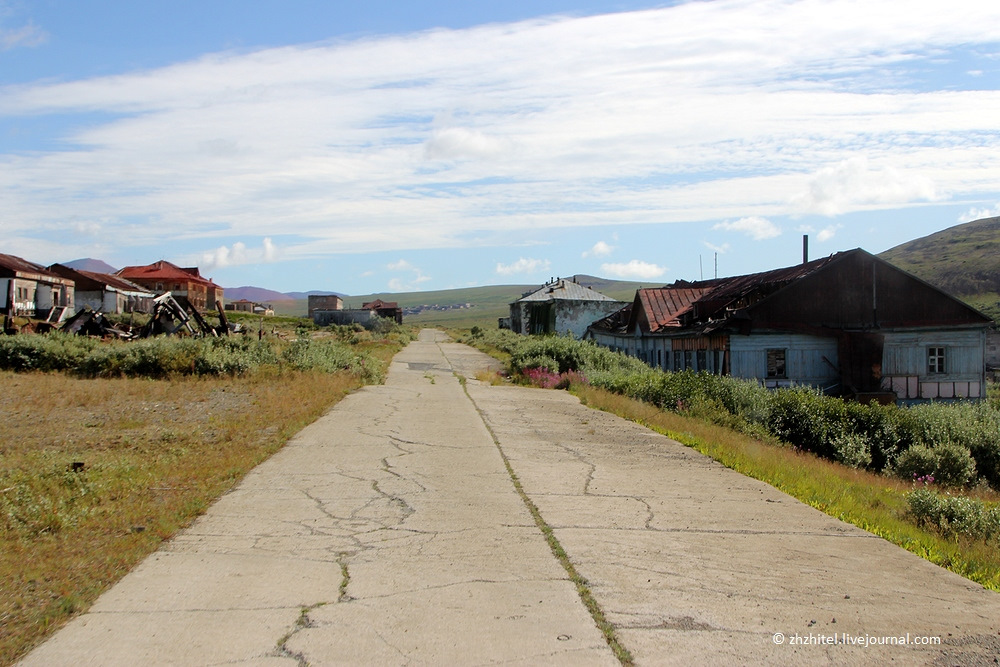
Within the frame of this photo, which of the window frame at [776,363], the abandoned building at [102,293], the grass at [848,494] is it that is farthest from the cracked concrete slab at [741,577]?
the abandoned building at [102,293]

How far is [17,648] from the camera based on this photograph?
13.4 feet

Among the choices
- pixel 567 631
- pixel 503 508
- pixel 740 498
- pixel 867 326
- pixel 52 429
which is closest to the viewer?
pixel 567 631

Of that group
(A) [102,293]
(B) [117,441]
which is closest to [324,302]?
(A) [102,293]

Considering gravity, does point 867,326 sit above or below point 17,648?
above

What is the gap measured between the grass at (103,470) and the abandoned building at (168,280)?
69.9 metres

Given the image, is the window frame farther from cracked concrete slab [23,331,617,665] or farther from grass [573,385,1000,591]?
cracked concrete slab [23,331,617,665]

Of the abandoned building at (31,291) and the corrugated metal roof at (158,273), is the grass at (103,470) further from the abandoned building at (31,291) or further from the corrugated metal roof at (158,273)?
the corrugated metal roof at (158,273)

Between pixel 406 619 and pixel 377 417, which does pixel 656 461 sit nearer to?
pixel 377 417

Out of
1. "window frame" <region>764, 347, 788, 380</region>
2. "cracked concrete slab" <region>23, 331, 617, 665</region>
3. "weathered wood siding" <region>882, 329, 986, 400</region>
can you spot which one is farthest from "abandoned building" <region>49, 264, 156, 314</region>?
"cracked concrete slab" <region>23, 331, 617, 665</region>

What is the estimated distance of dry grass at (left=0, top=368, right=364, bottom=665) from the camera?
16.6 feet

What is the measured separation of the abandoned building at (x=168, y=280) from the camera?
84188 mm

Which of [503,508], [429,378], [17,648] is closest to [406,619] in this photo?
[17,648]

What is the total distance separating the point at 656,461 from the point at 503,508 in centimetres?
383

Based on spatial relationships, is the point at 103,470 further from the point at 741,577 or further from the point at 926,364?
the point at 926,364
